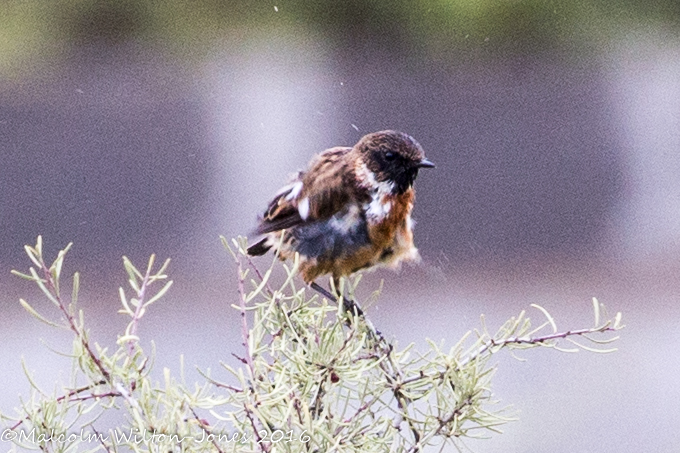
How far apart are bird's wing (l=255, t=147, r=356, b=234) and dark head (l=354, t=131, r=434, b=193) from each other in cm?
3

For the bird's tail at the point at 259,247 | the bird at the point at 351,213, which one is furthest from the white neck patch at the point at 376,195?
the bird's tail at the point at 259,247

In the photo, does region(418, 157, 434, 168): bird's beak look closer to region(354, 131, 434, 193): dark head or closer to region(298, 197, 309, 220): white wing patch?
region(354, 131, 434, 193): dark head

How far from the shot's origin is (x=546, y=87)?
2.10 meters

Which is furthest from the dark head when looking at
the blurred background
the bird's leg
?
the blurred background

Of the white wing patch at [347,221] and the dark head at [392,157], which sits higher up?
the dark head at [392,157]

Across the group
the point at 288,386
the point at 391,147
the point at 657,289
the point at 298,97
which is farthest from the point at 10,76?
the point at 288,386

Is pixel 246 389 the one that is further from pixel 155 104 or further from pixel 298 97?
pixel 155 104

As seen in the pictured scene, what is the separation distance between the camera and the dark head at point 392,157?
40.6 inches

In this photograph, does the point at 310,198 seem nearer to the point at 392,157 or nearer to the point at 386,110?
the point at 392,157

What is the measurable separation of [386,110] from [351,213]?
666mm

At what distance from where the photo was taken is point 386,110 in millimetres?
1674

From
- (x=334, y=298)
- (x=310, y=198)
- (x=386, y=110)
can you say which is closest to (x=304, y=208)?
(x=310, y=198)

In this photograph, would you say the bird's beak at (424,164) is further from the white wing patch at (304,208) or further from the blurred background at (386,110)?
the blurred background at (386,110)

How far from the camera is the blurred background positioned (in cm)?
186
